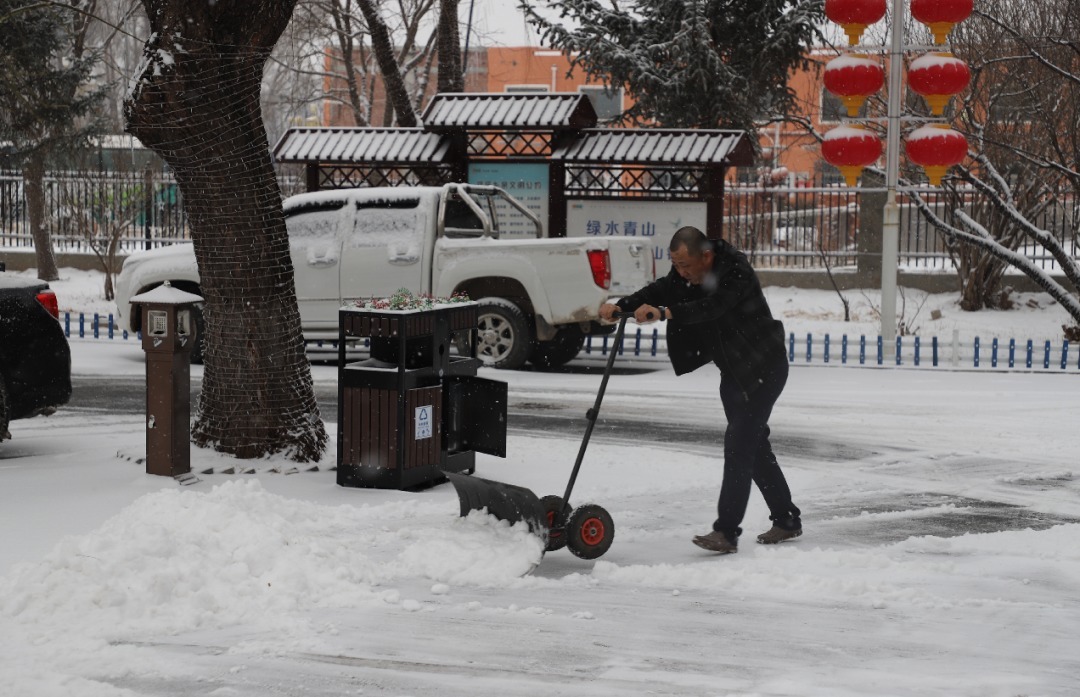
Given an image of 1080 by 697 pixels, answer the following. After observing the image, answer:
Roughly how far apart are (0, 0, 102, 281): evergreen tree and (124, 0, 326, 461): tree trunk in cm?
1444

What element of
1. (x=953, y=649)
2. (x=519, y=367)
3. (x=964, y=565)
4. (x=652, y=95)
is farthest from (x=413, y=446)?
(x=652, y=95)

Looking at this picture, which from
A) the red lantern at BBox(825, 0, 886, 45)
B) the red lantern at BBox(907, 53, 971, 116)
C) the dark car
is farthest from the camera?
the red lantern at BBox(825, 0, 886, 45)

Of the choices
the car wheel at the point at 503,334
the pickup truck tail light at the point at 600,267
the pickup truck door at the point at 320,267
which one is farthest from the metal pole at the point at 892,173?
the pickup truck door at the point at 320,267

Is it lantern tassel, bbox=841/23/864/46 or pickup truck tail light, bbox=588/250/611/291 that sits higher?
lantern tassel, bbox=841/23/864/46

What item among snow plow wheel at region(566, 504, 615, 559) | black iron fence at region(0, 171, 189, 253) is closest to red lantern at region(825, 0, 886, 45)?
snow plow wheel at region(566, 504, 615, 559)

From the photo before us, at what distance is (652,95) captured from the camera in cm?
2294

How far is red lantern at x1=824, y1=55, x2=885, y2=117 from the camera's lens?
14734 mm

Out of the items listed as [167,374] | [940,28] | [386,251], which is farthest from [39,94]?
[167,374]

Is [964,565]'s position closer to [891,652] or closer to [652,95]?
[891,652]

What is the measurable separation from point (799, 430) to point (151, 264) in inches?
315

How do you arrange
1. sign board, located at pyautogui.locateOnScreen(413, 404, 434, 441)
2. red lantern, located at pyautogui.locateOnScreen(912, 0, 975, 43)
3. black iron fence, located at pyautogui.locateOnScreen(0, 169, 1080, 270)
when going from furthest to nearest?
black iron fence, located at pyautogui.locateOnScreen(0, 169, 1080, 270) < red lantern, located at pyautogui.locateOnScreen(912, 0, 975, 43) < sign board, located at pyautogui.locateOnScreen(413, 404, 434, 441)

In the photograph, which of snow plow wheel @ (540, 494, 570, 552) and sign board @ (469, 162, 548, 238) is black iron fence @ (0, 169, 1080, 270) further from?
snow plow wheel @ (540, 494, 570, 552)

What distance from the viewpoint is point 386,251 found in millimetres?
15367

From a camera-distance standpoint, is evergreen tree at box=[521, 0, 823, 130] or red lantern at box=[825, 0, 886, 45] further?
evergreen tree at box=[521, 0, 823, 130]
